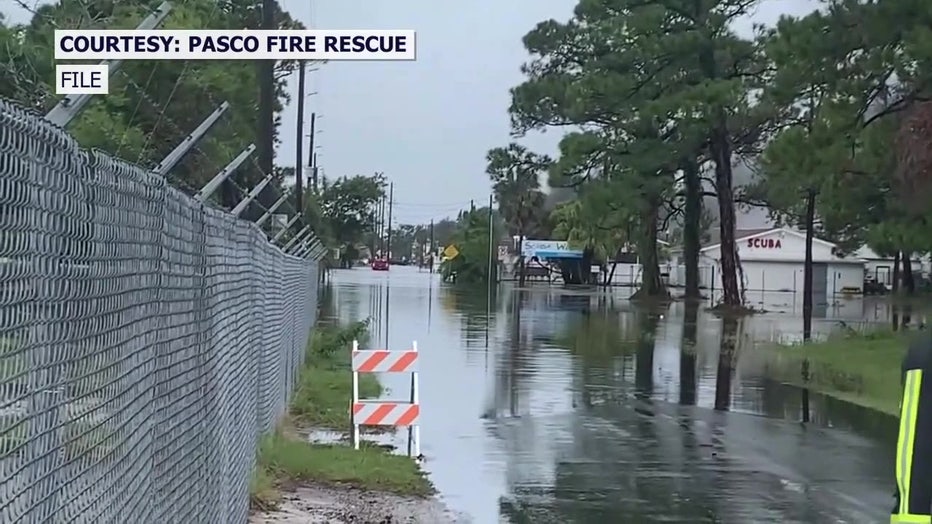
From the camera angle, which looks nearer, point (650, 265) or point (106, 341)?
point (106, 341)

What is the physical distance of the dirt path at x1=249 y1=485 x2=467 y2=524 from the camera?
33.5ft

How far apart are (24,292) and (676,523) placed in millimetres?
8200

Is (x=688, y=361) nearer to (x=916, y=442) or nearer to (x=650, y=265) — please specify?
(x=916, y=442)

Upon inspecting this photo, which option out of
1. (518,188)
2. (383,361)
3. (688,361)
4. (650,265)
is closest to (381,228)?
(518,188)

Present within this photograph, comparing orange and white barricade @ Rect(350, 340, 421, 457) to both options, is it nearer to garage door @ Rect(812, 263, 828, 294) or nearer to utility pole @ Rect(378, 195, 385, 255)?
garage door @ Rect(812, 263, 828, 294)

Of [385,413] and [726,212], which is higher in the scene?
[726,212]

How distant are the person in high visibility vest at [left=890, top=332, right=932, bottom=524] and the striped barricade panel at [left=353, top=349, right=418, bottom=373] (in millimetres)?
9899

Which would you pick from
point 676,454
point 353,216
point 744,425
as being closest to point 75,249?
point 676,454

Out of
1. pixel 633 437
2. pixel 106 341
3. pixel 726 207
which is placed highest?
pixel 726 207

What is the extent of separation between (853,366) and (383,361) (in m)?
14.0

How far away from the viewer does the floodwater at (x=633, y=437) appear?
11398mm

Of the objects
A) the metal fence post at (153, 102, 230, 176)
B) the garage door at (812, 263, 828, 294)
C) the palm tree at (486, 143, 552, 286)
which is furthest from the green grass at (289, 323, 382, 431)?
the garage door at (812, 263, 828, 294)

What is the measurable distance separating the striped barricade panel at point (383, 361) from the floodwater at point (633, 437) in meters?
0.94

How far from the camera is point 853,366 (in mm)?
25406
